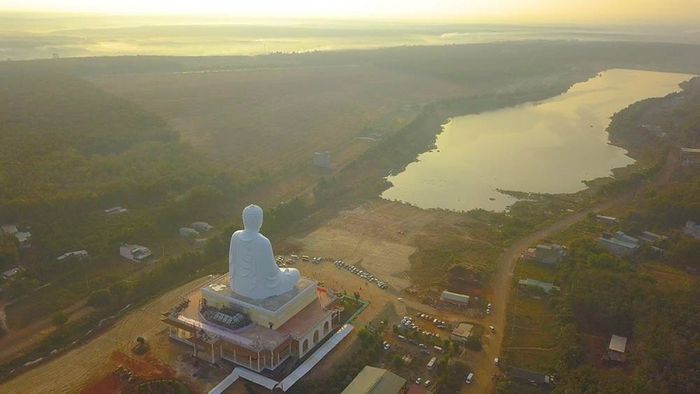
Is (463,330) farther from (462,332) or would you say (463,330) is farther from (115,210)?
(115,210)

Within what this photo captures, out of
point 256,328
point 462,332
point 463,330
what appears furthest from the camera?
point 463,330

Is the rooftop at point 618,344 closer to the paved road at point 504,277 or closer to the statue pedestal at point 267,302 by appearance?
the paved road at point 504,277

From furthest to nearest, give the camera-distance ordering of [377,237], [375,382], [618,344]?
1. [377,237]
2. [618,344]
3. [375,382]

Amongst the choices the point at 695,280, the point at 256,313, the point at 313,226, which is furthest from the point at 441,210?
the point at 256,313

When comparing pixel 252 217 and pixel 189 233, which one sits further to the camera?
pixel 189 233

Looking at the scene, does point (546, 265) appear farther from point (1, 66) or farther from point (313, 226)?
point (1, 66)

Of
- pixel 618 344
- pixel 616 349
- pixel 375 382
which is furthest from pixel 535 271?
pixel 375 382

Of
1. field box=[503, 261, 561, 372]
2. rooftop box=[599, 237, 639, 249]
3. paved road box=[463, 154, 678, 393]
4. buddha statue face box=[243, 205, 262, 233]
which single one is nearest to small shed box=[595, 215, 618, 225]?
paved road box=[463, 154, 678, 393]
